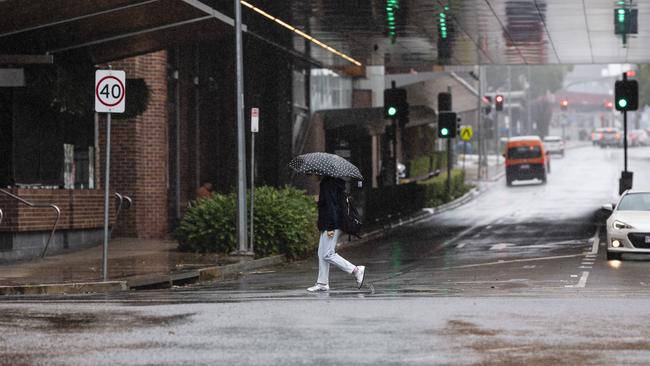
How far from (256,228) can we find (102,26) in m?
4.73

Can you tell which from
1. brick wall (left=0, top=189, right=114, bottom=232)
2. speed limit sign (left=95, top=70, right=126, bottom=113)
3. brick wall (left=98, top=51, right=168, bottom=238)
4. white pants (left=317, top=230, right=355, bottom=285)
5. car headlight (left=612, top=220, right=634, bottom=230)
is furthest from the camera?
brick wall (left=98, top=51, right=168, bottom=238)

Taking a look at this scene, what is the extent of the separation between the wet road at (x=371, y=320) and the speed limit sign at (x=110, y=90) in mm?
3004

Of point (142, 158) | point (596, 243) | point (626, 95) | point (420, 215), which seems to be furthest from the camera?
point (420, 215)

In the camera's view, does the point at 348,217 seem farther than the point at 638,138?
No

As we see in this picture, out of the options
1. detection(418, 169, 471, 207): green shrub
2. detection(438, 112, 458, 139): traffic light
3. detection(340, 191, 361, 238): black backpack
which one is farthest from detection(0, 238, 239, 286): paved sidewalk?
detection(418, 169, 471, 207): green shrub

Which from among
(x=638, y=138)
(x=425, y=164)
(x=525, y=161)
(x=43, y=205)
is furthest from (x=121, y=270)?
(x=638, y=138)

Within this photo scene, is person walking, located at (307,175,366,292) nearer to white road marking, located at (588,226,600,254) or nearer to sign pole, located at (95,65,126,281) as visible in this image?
sign pole, located at (95,65,126,281)

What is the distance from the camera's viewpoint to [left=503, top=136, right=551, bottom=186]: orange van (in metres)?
64.9

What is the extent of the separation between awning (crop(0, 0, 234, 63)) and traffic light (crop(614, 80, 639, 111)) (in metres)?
12.6

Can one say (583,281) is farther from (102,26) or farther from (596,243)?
(596,243)

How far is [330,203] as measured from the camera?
1741 cm

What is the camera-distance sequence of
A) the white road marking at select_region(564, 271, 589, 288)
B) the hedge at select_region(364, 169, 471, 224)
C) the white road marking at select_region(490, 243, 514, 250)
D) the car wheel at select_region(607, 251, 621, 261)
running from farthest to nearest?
1. the hedge at select_region(364, 169, 471, 224)
2. the white road marking at select_region(490, 243, 514, 250)
3. the car wheel at select_region(607, 251, 621, 261)
4. the white road marking at select_region(564, 271, 589, 288)

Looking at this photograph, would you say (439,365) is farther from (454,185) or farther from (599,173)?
(599,173)

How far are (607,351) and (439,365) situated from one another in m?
1.54
